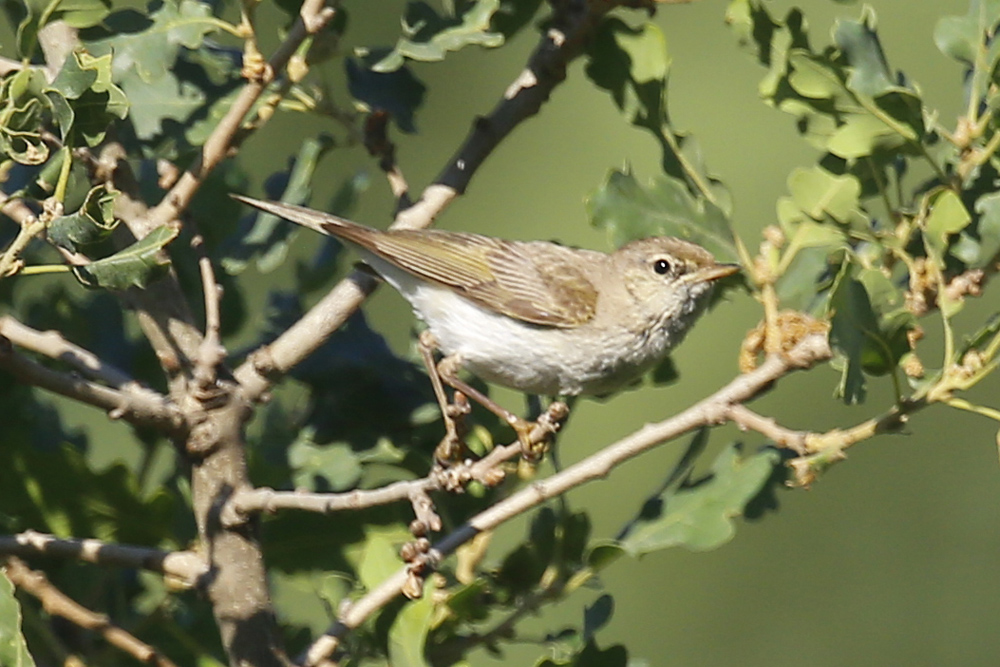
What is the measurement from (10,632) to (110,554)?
285mm

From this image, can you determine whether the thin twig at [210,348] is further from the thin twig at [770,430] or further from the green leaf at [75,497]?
the thin twig at [770,430]

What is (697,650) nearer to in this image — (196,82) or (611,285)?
(611,285)

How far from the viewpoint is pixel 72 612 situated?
91.2 inches

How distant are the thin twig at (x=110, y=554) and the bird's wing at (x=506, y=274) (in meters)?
1.02

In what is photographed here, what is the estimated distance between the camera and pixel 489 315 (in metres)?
3.38

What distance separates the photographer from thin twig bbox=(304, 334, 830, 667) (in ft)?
7.13

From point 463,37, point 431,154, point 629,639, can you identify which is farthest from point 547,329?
point 431,154

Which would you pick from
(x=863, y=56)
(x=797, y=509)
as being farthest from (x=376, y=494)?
(x=797, y=509)

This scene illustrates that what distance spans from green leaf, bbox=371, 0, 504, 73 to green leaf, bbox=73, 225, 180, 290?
2.07 ft

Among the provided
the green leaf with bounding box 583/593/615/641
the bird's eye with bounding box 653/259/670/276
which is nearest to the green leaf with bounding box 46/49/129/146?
the green leaf with bounding box 583/593/615/641

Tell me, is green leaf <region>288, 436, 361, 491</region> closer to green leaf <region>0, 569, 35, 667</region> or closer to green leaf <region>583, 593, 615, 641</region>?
green leaf <region>583, 593, 615, 641</region>

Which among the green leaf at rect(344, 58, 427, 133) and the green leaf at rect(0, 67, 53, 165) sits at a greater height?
the green leaf at rect(0, 67, 53, 165)

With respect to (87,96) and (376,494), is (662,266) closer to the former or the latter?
(376,494)

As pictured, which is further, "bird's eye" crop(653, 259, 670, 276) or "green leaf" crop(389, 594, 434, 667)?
"bird's eye" crop(653, 259, 670, 276)
